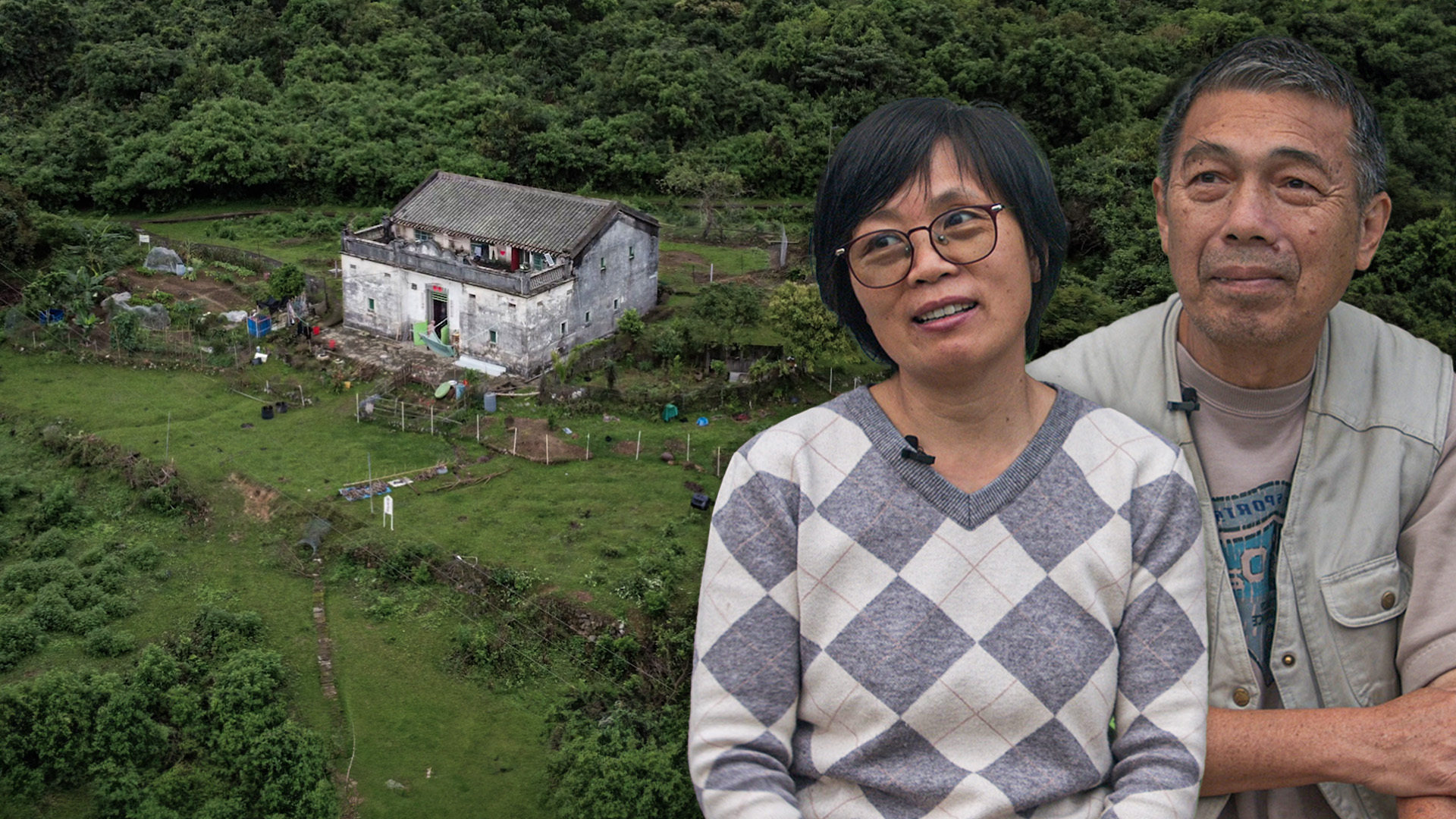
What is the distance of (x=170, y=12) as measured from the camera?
36.0m

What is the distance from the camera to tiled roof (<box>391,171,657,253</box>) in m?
21.0

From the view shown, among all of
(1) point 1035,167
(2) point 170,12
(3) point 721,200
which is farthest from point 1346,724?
(2) point 170,12

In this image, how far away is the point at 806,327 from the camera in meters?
18.7

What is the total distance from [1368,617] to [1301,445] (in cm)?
42

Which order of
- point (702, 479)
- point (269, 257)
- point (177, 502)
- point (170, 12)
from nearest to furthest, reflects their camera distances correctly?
1. point (177, 502)
2. point (702, 479)
3. point (269, 257)
4. point (170, 12)

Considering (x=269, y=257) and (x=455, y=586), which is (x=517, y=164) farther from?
(x=455, y=586)

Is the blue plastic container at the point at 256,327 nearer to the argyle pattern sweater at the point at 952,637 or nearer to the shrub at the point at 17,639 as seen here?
the shrub at the point at 17,639

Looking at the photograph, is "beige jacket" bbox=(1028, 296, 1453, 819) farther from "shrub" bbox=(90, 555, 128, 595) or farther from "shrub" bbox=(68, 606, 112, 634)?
"shrub" bbox=(90, 555, 128, 595)

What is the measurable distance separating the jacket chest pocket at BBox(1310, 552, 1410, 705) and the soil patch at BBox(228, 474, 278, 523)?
14153 millimetres

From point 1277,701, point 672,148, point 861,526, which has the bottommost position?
point 672,148

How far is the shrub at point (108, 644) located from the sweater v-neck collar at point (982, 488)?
471 inches

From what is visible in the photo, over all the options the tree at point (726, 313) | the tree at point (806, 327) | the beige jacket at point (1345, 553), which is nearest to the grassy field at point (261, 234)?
the tree at point (726, 313)

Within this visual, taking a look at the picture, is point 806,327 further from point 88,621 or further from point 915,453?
point 915,453

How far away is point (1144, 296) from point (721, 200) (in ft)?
47.3
